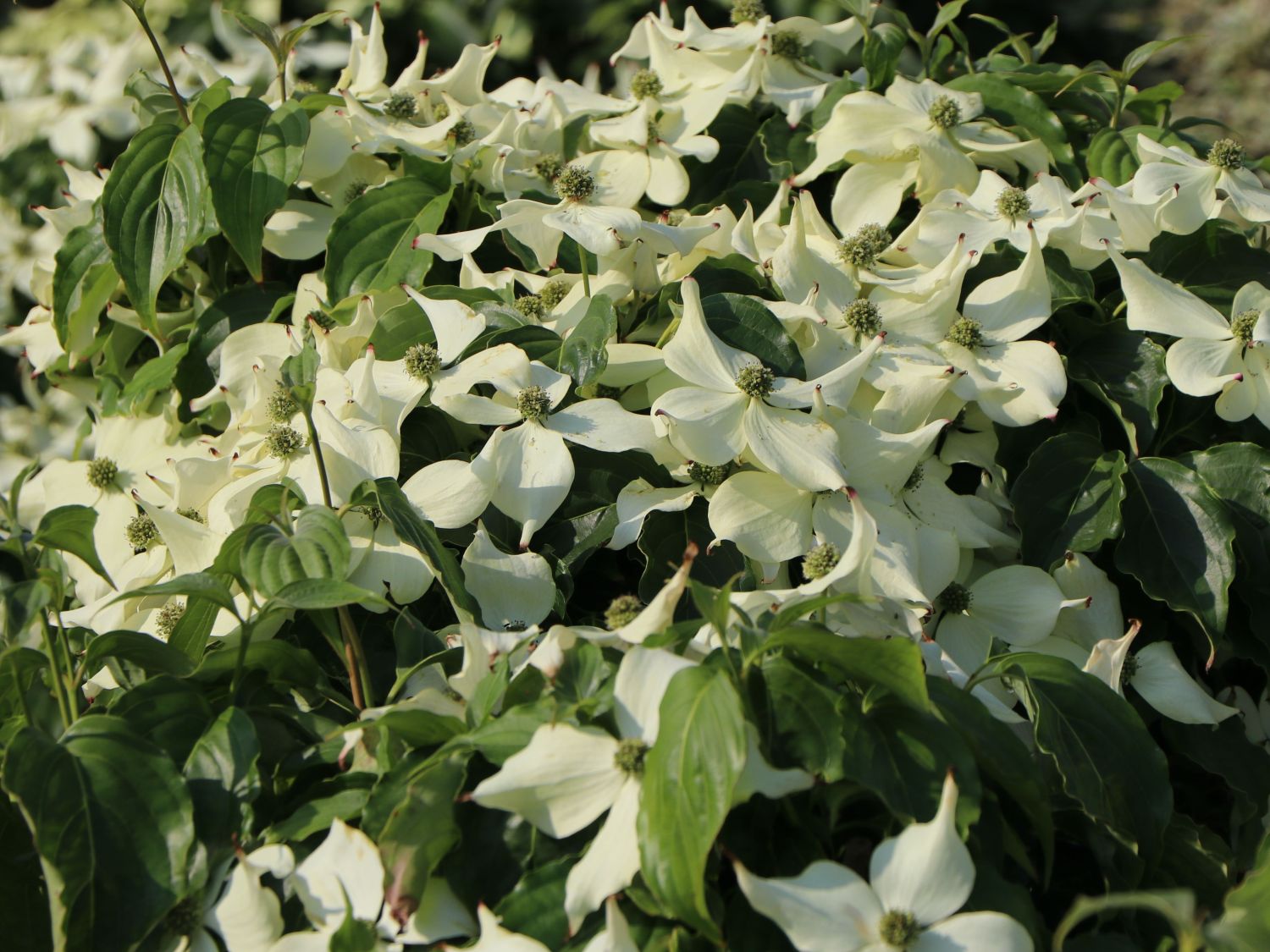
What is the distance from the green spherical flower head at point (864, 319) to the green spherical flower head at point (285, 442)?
451 mm

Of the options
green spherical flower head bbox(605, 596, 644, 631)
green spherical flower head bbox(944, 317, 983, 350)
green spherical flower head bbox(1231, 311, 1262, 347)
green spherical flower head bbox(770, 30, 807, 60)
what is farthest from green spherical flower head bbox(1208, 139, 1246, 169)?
green spherical flower head bbox(605, 596, 644, 631)

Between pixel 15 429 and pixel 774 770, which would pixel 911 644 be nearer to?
pixel 774 770

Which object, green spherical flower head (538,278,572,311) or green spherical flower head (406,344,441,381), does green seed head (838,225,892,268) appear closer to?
green spherical flower head (538,278,572,311)

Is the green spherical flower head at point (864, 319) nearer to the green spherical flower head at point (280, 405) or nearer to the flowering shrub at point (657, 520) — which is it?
the flowering shrub at point (657, 520)

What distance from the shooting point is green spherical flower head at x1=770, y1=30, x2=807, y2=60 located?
137cm

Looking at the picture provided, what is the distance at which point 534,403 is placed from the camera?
1.00 m

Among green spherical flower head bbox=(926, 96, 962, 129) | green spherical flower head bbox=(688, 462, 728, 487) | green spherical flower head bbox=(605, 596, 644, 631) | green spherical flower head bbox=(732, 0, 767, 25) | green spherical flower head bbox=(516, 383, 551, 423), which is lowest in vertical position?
green spherical flower head bbox=(688, 462, 728, 487)

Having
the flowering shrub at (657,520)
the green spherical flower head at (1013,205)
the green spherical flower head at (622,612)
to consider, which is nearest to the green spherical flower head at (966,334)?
the flowering shrub at (657,520)

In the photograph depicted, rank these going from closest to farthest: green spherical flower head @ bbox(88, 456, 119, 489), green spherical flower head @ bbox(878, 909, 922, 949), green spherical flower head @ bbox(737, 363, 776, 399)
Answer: green spherical flower head @ bbox(878, 909, 922, 949)
green spherical flower head @ bbox(737, 363, 776, 399)
green spherical flower head @ bbox(88, 456, 119, 489)

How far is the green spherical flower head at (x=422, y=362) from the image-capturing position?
1049 mm

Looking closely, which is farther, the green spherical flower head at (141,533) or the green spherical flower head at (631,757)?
the green spherical flower head at (141,533)

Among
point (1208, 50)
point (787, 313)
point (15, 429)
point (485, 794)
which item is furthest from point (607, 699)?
point (1208, 50)

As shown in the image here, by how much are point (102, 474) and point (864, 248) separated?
2.37ft

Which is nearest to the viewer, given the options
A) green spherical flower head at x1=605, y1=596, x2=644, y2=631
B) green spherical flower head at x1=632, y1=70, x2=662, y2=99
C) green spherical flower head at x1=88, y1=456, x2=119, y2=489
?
green spherical flower head at x1=605, y1=596, x2=644, y2=631
